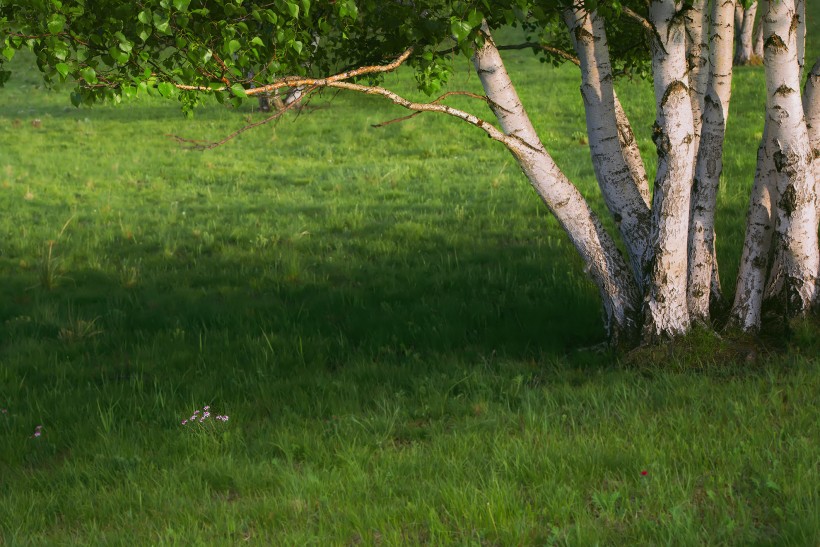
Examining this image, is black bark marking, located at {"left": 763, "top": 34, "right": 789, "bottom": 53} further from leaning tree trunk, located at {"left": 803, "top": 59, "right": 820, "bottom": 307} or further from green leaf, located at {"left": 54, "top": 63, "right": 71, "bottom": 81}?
green leaf, located at {"left": 54, "top": 63, "right": 71, "bottom": 81}

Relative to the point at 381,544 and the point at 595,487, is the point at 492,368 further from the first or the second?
the point at 381,544

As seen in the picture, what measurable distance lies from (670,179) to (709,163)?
21.7 inches

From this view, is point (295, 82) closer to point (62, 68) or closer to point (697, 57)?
point (62, 68)

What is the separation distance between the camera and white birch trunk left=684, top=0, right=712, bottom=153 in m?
6.86

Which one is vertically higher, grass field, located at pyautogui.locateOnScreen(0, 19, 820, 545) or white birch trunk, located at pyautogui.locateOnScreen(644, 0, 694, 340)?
white birch trunk, located at pyautogui.locateOnScreen(644, 0, 694, 340)

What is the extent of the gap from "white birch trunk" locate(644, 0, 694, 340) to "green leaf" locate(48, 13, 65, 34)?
4125 mm

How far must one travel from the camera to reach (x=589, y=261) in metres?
6.92

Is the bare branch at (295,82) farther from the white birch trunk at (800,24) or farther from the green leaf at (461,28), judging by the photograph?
the white birch trunk at (800,24)

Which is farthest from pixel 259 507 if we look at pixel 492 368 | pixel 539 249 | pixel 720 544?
pixel 539 249

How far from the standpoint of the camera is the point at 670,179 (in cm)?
640

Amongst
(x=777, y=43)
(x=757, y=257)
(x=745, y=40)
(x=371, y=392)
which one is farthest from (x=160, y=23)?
(x=745, y=40)

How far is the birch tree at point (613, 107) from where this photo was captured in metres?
5.89

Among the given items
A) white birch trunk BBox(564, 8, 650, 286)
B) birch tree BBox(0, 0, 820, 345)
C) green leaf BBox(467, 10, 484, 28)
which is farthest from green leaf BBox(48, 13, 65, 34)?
white birch trunk BBox(564, 8, 650, 286)

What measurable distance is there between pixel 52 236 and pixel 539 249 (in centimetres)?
799
